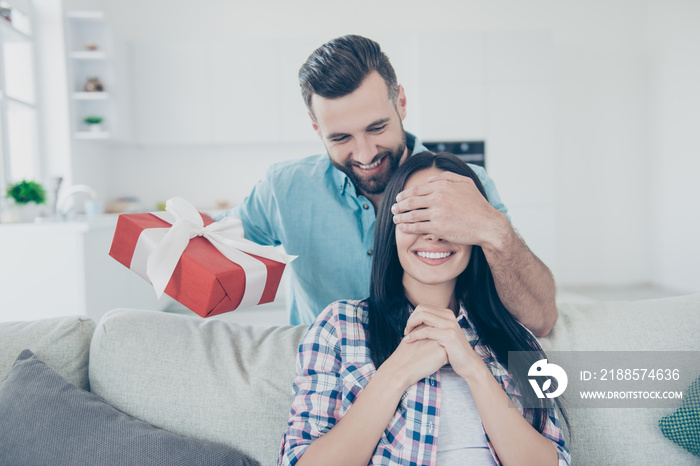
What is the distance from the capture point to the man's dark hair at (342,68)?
4.66 ft

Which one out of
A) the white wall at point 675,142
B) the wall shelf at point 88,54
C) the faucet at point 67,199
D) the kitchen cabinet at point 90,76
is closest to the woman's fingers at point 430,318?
the faucet at point 67,199

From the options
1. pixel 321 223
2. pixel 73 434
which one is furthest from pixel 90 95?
pixel 73 434

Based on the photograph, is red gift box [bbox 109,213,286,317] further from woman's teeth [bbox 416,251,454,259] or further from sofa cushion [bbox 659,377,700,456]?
sofa cushion [bbox 659,377,700,456]

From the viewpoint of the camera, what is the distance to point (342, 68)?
4.67 ft

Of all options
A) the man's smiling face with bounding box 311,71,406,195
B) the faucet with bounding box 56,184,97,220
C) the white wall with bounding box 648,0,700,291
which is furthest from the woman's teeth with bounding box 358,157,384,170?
the white wall with bounding box 648,0,700,291

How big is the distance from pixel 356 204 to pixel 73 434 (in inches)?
37.5

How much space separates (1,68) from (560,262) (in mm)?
5726

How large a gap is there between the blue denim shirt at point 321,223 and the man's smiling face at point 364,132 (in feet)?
0.30

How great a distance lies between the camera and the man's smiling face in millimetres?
1428

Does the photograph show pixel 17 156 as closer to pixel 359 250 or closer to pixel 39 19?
pixel 39 19

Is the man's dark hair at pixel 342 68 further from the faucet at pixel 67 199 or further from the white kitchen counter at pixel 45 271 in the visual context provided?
the faucet at pixel 67 199

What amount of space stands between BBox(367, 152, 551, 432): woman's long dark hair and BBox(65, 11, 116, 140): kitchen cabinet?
405 cm

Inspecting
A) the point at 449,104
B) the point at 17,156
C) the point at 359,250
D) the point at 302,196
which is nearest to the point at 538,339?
the point at 359,250

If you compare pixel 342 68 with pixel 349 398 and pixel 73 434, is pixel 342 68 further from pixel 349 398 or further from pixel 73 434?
pixel 73 434
